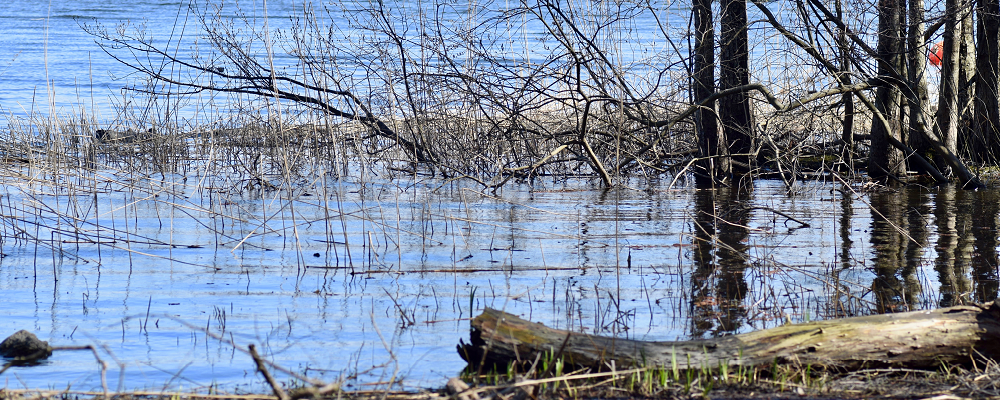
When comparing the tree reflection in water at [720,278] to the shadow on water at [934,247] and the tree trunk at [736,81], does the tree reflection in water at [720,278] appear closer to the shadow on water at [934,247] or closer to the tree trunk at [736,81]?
the shadow on water at [934,247]

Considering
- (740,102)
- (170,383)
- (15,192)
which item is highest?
(740,102)

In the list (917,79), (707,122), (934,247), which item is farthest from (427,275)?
(917,79)

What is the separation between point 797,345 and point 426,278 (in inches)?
119

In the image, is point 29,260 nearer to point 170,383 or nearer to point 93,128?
point 170,383

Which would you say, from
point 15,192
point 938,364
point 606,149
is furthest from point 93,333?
point 606,149

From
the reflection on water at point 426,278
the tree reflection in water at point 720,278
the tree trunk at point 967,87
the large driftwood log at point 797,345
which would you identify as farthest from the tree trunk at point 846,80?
the large driftwood log at point 797,345

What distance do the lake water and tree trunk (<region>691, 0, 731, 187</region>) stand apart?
0.85 meters

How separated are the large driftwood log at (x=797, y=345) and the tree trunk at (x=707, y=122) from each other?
671 cm

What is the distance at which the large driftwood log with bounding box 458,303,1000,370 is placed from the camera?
3896 millimetres

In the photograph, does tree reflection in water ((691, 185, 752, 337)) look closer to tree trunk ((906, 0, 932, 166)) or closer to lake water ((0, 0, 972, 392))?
lake water ((0, 0, 972, 392))

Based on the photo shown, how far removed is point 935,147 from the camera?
36.2ft

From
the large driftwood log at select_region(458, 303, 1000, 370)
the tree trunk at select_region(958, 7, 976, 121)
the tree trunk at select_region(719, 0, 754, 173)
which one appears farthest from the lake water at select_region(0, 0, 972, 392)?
the tree trunk at select_region(958, 7, 976, 121)

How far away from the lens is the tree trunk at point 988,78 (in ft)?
35.8

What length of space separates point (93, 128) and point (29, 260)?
24.2 feet
